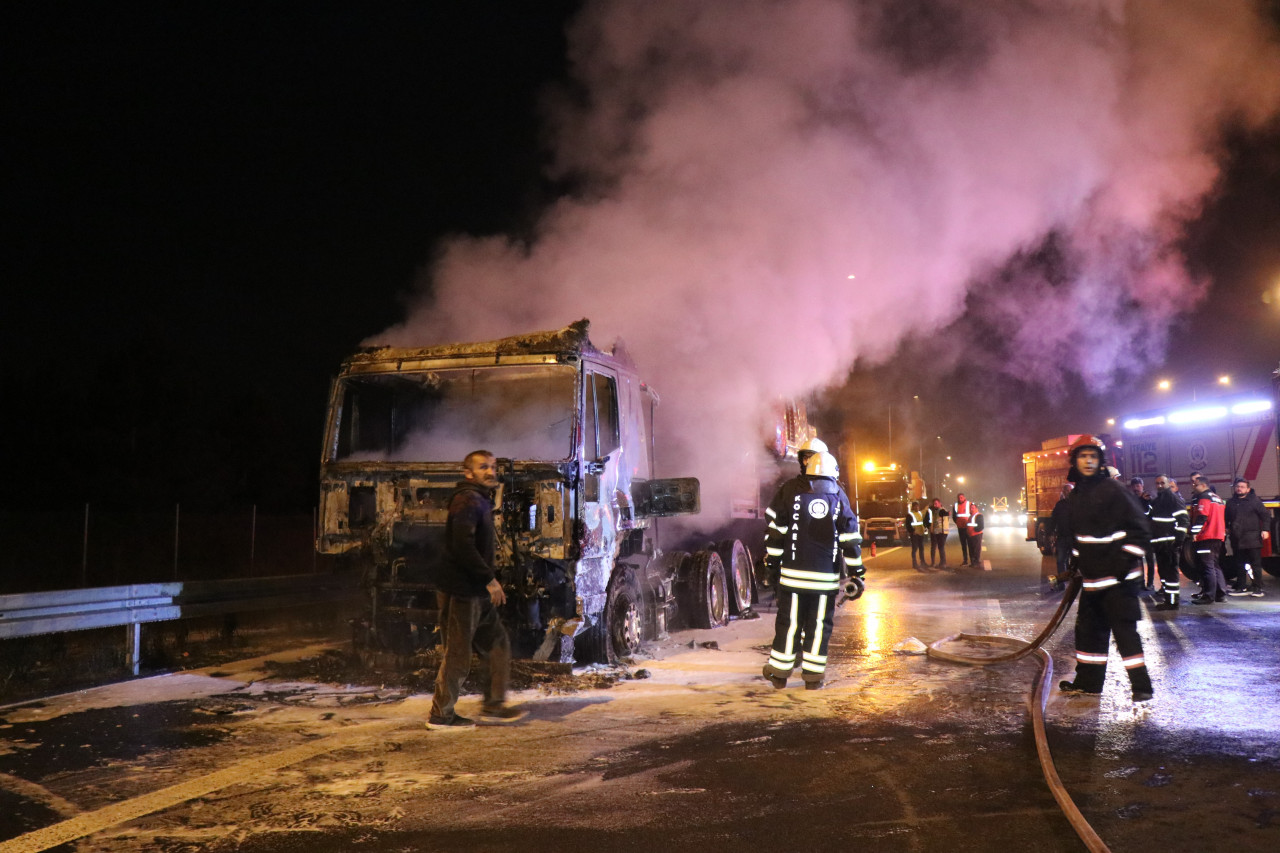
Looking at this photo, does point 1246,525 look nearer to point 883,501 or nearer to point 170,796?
point 170,796

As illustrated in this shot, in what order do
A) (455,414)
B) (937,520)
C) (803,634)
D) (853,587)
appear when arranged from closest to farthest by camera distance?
(803,634)
(853,587)
(455,414)
(937,520)

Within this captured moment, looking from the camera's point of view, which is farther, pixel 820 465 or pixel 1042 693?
pixel 820 465

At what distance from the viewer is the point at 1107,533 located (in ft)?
20.9

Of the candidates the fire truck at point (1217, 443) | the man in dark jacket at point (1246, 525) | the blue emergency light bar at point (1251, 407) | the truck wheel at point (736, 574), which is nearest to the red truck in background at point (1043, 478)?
the fire truck at point (1217, 443)

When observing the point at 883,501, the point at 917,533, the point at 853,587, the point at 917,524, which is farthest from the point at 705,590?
the point at 883,501

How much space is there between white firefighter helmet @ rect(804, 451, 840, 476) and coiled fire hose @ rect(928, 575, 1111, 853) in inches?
74.9

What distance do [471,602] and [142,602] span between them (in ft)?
10.8

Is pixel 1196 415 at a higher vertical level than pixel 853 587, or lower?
higher

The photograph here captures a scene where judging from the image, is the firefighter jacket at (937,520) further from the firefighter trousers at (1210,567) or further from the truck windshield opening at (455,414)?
the truck windshield opening at (455,414)

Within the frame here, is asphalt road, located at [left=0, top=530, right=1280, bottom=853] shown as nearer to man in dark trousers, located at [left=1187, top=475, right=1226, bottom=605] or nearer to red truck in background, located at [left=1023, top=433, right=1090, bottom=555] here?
man in dark trousers, located at [left=1187, top=475, right=1226, bottom=605]

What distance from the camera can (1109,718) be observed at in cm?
555

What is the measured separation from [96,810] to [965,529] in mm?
17460

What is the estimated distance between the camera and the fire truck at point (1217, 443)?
52.3 feet

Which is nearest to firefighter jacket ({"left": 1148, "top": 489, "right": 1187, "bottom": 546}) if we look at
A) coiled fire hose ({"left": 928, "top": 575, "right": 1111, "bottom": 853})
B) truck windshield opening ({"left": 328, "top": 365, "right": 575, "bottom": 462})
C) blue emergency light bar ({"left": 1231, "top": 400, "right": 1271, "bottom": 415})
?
coiled fire hose ({"left": 928, "top": 575, "right": 1111, "bottom": 853})
